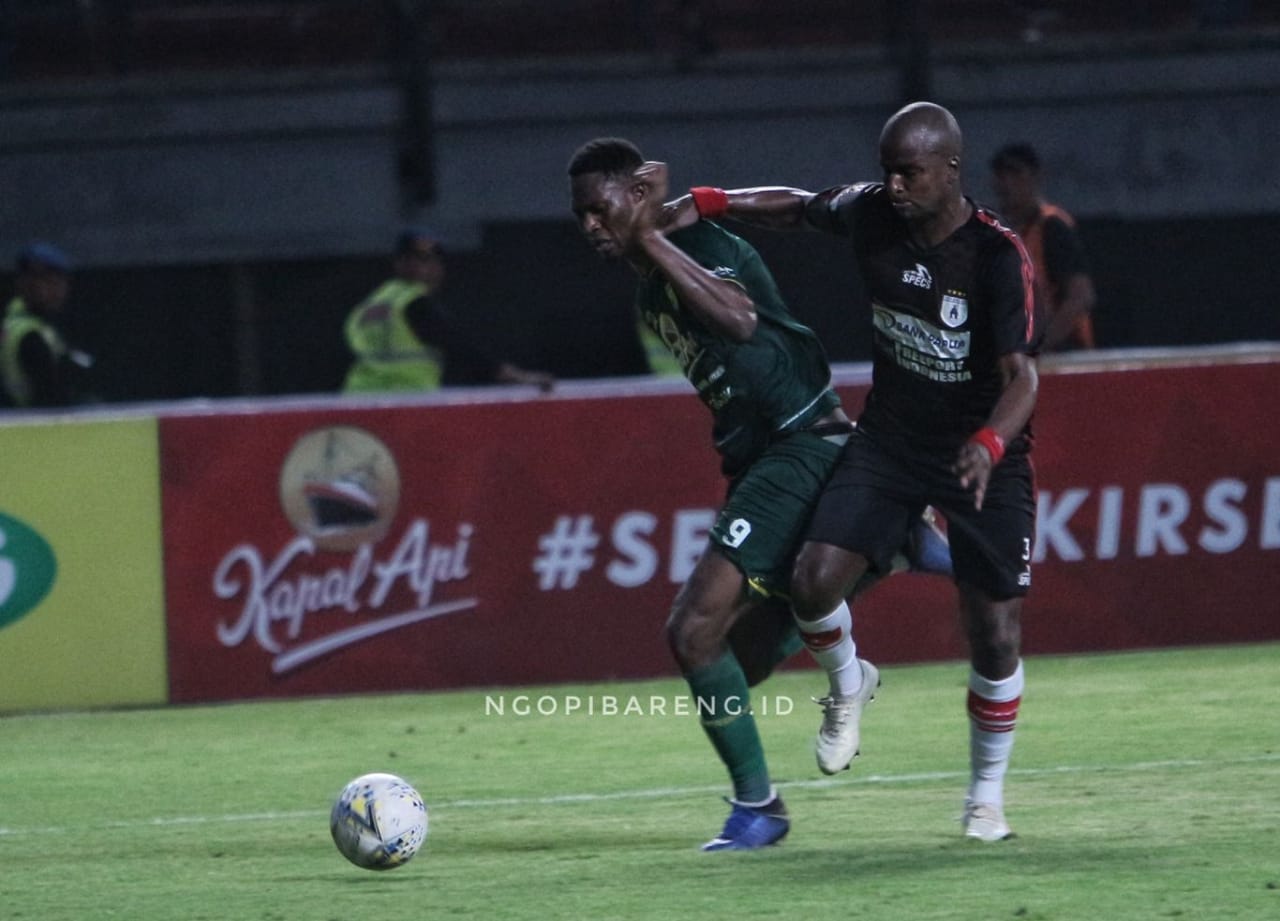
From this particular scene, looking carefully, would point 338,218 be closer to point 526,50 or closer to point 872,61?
point 526,50

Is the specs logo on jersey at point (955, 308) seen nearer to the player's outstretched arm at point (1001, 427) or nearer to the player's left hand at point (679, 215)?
the player's outstretched arm at point (1001, 427)

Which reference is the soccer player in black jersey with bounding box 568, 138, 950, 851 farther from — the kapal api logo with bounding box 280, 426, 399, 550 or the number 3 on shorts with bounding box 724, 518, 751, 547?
the kapal api logo with bounding box 280, 426, 399, 550

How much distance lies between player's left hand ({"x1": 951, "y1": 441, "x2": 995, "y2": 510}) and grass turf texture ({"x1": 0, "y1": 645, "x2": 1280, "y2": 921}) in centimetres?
97

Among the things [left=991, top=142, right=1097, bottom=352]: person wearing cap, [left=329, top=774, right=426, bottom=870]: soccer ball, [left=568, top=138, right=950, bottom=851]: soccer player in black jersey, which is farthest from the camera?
[left=991, top=142, right=1097, bottom=352]: person wearing cap

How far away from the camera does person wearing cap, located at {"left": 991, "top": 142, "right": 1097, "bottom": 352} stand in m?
11.0

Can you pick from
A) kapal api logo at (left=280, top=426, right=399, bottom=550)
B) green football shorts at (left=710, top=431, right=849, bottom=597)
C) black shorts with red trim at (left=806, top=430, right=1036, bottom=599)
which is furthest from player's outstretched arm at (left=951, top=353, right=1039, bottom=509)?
kapal api logo at (left=280, top=426, right=399, bottom=550)

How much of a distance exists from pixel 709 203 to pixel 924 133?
855mm

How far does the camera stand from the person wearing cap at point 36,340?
1194cm

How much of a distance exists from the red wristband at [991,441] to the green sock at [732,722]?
1030 mm

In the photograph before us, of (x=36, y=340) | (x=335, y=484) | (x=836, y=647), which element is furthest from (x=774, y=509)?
(x=36, y=340)

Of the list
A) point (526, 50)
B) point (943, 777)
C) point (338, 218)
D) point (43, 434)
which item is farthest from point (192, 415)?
point (526, 50)

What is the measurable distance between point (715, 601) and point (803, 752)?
2.07m

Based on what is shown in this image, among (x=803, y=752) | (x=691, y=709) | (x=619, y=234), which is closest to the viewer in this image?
(x=619, y=234)

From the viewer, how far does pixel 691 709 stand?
9828 millimetres
